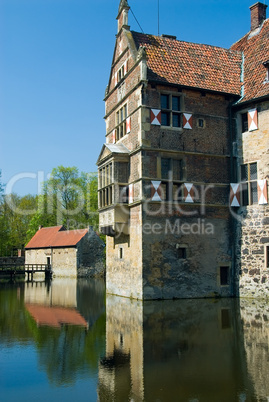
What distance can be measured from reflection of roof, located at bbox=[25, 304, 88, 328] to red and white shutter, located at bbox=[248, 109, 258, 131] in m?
11.3

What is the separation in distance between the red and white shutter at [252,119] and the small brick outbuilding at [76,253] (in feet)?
84.0

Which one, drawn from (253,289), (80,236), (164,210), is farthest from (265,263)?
(80,236)

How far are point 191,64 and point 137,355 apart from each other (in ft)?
52.9

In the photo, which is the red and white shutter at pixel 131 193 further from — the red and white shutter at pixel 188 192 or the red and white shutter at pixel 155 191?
the red and white shutter at pixel 188 192

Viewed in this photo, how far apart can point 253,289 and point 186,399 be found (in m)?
13.4

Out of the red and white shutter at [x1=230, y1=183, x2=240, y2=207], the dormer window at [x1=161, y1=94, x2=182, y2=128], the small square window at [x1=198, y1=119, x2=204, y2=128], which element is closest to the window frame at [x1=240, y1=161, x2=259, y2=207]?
the red and white shutter at [x1=230, y1=183, x2=240, y2=207]

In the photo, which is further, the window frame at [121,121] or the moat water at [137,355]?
the window frame at [121,121]

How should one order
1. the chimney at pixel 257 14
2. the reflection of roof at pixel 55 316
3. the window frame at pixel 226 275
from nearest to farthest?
the reflection of roof at pixel 55 316, the window frame at pixel 226 275, the chimney at pixel 257 14

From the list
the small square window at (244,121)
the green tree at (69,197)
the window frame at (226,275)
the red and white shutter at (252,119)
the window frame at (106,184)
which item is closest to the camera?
the red and white shutter at (252,119)

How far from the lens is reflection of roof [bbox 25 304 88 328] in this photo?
1381cm

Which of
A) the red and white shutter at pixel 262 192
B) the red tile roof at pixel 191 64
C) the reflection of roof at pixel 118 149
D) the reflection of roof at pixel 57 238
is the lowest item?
the reflection of roof at pixel 57 238

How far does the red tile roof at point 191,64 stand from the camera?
20109 millimetres

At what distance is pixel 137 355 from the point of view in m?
9.09

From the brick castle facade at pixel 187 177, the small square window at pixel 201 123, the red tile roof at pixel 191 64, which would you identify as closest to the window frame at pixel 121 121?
the brick castle facade at pixel 187 177
